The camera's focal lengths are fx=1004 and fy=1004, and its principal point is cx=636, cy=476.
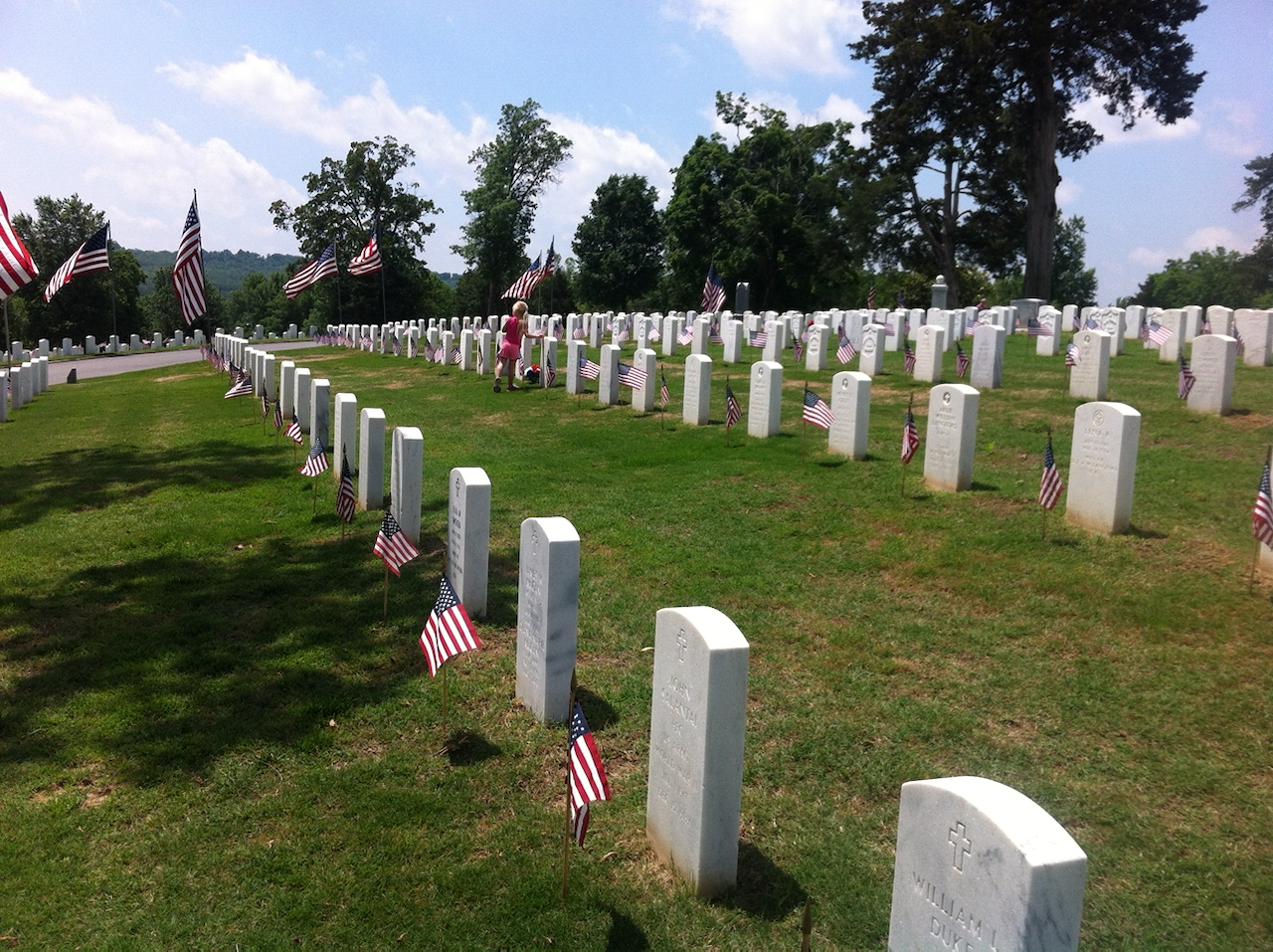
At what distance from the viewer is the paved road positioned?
35.3 m

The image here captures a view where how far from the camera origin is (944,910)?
2.96 metres

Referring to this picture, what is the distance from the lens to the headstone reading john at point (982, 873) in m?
2.62

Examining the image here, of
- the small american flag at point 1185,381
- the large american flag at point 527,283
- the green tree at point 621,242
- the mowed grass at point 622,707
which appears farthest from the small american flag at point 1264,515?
the green tree at point 621,242

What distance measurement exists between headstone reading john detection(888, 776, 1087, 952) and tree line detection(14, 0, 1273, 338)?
2811 centimetres

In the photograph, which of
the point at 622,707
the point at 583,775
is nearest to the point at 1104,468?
the point at 622,707

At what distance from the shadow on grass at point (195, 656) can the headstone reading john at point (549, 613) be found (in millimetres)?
1091

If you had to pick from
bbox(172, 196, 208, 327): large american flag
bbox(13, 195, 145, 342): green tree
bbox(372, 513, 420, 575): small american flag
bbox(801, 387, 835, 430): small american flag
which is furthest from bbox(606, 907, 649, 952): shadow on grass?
bbox(13, 195, 145, 342): green tree

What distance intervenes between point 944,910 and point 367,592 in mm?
6178

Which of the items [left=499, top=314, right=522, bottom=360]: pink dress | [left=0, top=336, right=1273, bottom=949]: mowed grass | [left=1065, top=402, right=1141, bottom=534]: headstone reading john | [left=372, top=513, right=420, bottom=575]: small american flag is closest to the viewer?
[left=0, top=336, right=1273, bottom=949]: mowed grass

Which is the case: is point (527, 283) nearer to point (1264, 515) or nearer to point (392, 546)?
point (392, 546)

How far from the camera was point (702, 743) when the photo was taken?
4.17 m

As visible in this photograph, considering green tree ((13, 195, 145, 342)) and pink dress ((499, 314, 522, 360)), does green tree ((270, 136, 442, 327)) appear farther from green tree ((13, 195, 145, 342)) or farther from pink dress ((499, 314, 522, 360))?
pink dress ((499, 314, 522, 360))

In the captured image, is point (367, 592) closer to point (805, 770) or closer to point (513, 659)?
point (513, 659)

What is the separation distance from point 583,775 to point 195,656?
13.0 feet
